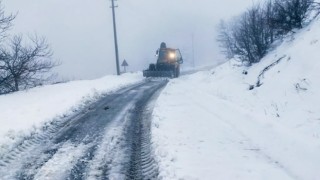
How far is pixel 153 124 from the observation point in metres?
9.66

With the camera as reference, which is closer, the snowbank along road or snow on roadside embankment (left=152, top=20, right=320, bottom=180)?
snow on roadside embankment (left=152, top=20, right=320, bottom=180)

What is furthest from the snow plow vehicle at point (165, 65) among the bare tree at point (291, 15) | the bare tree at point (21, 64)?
the bare tree at point (291, 15)

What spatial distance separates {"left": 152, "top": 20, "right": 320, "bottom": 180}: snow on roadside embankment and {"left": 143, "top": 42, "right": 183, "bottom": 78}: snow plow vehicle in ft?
57.3

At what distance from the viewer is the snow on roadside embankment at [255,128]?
5848 millimetres

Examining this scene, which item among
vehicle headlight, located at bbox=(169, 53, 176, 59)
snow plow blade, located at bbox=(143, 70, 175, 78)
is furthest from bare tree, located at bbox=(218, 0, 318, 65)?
vehicle headlight, located at bbox=(169, 53, 176, 59)

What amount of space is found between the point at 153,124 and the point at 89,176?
13.1 feet

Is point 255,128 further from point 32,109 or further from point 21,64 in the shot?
point 21,64

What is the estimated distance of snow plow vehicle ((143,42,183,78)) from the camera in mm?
31953

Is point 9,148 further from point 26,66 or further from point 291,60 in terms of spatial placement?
point 26,66

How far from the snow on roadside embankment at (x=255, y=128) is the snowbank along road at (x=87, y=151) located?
1.43 feet

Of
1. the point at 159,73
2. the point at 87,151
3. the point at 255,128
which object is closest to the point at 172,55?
the point at 159,73

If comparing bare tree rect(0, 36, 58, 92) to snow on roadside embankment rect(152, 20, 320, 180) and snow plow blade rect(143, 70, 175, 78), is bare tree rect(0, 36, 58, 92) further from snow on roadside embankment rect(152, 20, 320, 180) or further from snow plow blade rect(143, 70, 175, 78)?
snow plow blade rect(143, 70, 175, 78)

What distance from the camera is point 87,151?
7355 mm

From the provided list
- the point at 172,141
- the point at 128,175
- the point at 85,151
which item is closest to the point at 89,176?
the point at 128,175
